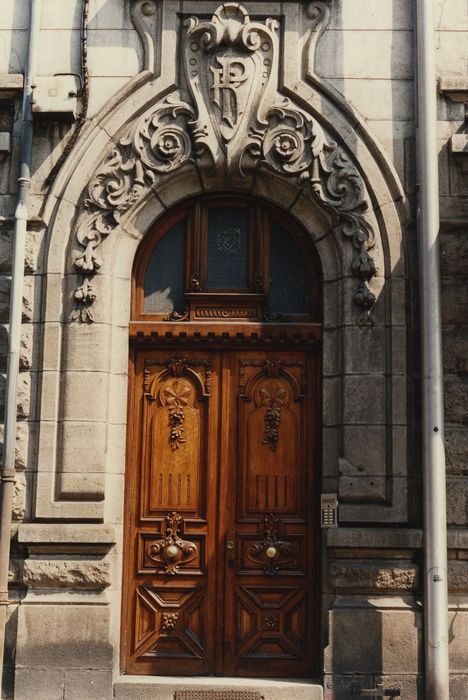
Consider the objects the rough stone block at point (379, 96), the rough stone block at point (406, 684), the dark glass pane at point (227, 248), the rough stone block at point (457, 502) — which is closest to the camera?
the rough stone block at point (406, 684)

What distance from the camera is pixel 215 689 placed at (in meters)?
9.83

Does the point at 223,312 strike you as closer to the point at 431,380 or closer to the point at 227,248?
the point at 227,248

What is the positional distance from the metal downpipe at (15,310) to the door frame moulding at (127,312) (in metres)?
0.28

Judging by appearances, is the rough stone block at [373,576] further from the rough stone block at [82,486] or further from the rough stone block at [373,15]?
the rough stone block at [373,15]

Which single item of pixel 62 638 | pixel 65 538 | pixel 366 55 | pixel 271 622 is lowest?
pixel 62 638

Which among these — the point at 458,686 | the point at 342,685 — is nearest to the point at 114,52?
the point at 342,685

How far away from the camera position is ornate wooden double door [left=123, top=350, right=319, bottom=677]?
404 inches

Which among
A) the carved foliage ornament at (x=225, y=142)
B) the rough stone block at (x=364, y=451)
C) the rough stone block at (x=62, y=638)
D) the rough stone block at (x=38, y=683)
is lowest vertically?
the rough stone block at (x=38, y=683)

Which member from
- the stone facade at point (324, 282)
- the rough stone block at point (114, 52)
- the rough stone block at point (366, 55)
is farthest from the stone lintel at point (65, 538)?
the rough stone block at point (366, 55)

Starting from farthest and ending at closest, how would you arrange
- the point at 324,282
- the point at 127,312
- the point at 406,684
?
the point at 127,312
the point at 324,282
the point at 406,684

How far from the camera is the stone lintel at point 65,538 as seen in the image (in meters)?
9.94

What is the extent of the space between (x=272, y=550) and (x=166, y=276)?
3.12m

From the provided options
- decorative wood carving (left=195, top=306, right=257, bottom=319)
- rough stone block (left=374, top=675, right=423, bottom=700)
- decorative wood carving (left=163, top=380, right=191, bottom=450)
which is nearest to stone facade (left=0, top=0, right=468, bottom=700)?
rough stone block (left=374, top=675, right=423, bottom=700)

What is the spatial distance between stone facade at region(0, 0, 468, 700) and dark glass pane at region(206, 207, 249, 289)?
35 cm
